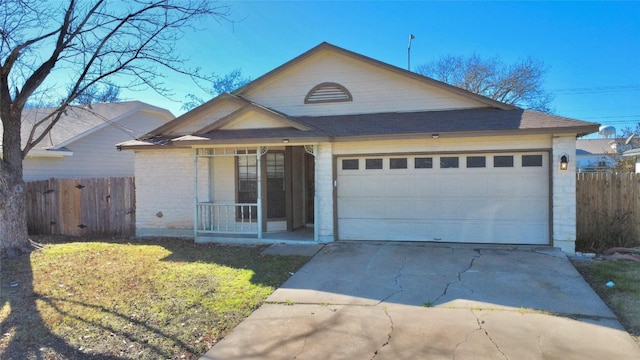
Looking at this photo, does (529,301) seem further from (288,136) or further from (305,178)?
(305,178)

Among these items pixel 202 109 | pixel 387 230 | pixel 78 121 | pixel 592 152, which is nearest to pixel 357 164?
pixel 387 230

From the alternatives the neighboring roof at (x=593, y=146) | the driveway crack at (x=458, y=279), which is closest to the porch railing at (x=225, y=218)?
the driveway crack at (x=458, y=279)

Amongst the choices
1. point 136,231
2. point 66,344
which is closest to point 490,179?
point 66,344

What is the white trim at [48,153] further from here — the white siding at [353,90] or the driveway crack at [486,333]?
the driveway crack at [486,333]

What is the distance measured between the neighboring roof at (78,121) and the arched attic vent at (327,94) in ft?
23.1

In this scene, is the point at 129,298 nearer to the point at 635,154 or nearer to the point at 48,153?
the point at 48,153

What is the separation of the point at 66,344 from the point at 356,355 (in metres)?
3.21

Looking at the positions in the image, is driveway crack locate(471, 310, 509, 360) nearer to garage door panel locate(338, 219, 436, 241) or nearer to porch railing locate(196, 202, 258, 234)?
garage door panel locate(338, 219, 436, 241)

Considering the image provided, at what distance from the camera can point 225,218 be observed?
418 inches

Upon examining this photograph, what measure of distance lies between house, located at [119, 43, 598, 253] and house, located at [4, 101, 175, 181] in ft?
14.8

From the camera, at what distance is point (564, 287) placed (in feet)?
19.4

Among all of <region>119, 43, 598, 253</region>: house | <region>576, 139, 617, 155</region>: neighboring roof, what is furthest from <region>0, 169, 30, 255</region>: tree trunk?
<region>576, 139, 617, 155</region>: neighboring roof

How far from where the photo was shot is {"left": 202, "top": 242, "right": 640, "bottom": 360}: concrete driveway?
160 inches

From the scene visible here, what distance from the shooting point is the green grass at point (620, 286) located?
4.79 m
